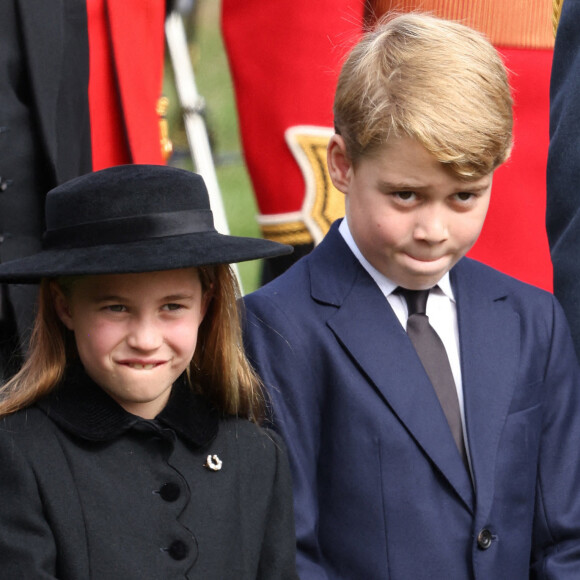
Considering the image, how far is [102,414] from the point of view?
2291mm

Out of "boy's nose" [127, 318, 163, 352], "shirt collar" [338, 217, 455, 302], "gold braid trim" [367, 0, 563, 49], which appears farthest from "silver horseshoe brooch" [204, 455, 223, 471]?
"gold braid trim" [367, 0, 563, 49]

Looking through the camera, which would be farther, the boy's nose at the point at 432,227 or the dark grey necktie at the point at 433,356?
the dark grey necktie at the point at 433,356

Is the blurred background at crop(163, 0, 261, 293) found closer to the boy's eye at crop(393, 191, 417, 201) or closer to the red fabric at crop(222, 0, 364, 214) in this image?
the red fabric at crop(222, 0, 364, 214)

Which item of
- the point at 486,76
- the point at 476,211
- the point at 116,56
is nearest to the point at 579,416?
the point at 476,211

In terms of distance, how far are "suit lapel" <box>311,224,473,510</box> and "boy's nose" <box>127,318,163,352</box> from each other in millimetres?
403

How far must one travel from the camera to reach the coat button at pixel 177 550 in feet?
7.42

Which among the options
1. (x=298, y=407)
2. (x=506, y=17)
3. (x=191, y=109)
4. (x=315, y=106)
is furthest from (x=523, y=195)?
(x=191, y=109)

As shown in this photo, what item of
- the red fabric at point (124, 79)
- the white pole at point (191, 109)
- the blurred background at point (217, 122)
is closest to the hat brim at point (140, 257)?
the red fabric at point (124, 79)

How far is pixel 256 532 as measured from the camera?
7.81ft

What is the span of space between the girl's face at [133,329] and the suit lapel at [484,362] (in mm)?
564

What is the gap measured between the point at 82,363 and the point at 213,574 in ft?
1.42

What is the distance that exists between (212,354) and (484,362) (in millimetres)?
520

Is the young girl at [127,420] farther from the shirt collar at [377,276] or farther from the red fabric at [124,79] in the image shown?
the red fabric at [124,79]

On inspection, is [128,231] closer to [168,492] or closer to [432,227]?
[168,492]
